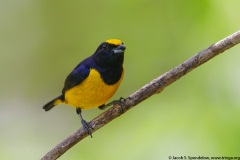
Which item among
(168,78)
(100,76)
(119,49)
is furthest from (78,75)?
(168,78)

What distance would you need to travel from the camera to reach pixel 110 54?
3605mm

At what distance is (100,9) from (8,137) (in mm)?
1532

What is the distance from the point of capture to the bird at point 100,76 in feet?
11.7

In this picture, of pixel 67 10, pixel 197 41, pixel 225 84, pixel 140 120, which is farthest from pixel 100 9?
pixel 225 84

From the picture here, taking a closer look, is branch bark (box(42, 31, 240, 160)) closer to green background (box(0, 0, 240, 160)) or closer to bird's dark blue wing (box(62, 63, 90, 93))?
green background (box(0, 0, 240, 160))

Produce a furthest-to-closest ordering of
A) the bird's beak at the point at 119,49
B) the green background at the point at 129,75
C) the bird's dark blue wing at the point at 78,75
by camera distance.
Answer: the bird's dark blue wing at the point at 78,75, the bird's beak at the point at 119,49, the green background at the point at 129,75

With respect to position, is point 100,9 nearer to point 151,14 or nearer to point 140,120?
point 151,14

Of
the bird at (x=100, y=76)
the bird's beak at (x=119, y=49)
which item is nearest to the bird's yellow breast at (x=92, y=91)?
the bird at (x=100, y=76)

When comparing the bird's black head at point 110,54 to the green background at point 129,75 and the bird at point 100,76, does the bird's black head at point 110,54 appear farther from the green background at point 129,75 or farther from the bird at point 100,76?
the green background at point 129,75

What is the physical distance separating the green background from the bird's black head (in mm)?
461

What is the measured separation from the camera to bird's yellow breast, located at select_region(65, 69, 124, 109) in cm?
355

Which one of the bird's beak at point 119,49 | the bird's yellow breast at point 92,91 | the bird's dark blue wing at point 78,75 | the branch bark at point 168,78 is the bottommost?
the branch bark at point 168,78

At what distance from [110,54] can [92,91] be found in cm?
31

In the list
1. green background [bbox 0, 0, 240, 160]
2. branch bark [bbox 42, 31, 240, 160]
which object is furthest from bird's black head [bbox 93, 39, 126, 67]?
branch bark [bbox 42, 31, 240, 160]
